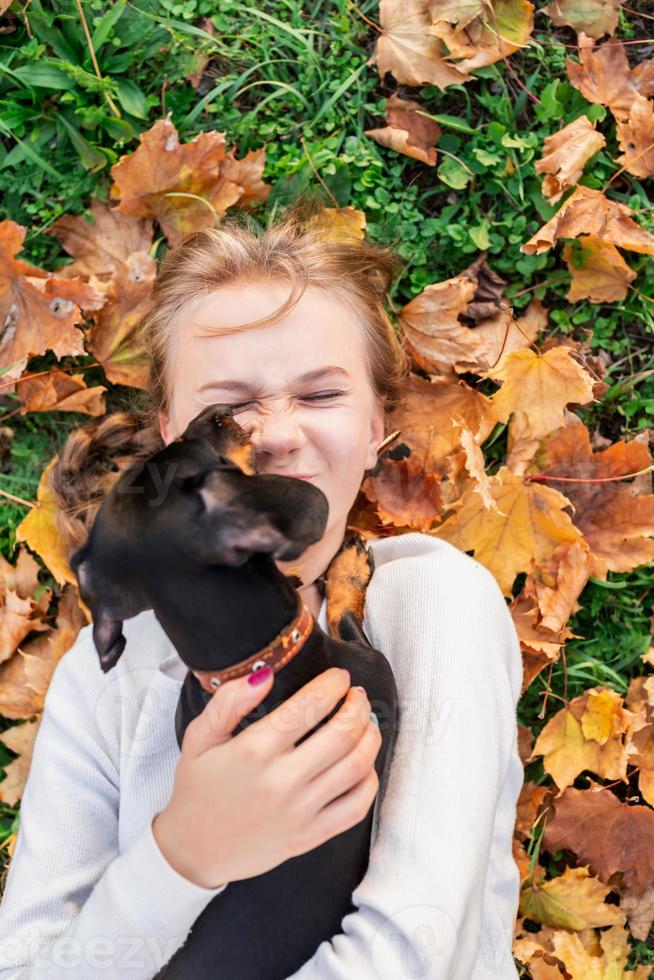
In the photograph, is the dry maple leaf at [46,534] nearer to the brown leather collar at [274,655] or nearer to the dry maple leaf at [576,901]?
the brown leather collar at [274,655]

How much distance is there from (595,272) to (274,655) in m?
1.95

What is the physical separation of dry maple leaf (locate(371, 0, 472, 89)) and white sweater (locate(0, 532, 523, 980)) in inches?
64.3

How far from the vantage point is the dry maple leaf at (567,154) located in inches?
121

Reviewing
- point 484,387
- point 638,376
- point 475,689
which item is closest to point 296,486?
point 475,689

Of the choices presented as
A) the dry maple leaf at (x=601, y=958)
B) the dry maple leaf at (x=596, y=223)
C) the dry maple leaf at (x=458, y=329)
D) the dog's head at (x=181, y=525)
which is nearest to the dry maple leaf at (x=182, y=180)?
the dry maple leaf at (x=458, y=329)

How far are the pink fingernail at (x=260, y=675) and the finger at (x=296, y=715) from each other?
96 mm

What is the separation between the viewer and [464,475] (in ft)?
10.1

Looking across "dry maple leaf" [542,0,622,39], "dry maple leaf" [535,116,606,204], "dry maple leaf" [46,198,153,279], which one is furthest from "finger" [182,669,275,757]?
"dry maple leaf" [542,0,622,39]

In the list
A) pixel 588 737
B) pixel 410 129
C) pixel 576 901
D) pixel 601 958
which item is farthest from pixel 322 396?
pixel 601 958

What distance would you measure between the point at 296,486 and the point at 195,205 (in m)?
1.80

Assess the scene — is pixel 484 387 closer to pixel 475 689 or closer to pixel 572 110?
pixel 572 110

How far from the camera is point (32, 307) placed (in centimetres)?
308

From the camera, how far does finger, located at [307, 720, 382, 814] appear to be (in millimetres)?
1958

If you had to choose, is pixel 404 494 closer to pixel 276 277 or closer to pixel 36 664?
pixel 276 277
